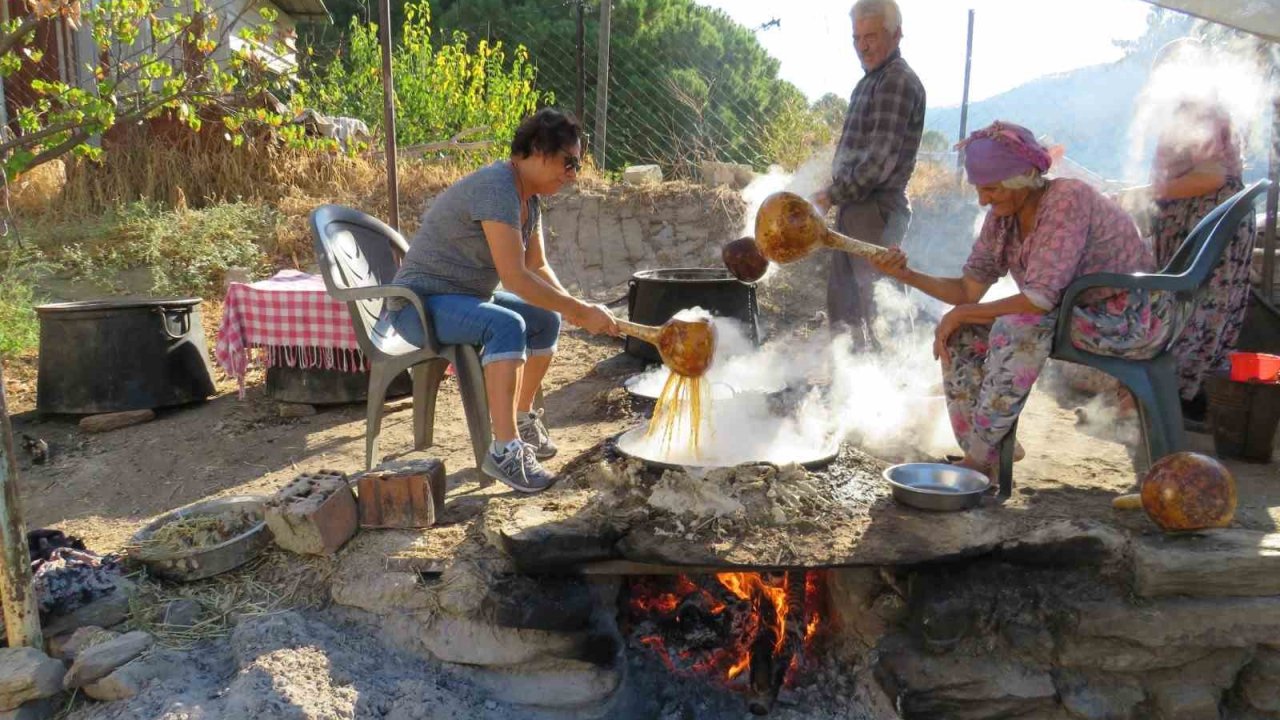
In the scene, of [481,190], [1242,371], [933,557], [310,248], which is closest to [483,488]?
[481,190]

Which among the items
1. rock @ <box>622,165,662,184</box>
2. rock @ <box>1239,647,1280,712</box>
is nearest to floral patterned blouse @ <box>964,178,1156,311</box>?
rock @ <box>1239,647,1280,712</box>

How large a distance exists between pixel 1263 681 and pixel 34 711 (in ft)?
12.5

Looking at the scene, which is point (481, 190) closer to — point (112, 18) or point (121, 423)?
point (112, 18)

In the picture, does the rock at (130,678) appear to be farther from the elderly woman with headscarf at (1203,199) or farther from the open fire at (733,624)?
the elderly woman with headscarf at (1203,199)

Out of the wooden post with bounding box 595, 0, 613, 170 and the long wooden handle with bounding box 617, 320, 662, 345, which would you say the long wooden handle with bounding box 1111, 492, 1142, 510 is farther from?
the wooden post with bounding box 595, 0, 613, 170

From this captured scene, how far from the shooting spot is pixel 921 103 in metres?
4.51

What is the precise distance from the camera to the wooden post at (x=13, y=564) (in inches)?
98.7

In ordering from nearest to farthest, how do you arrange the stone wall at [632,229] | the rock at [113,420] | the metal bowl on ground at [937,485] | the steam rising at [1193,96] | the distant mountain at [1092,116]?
1. the metal bowl on ground at [937,485]
2. the steam rising at [1193,96]
3. the rock at [113,420]
4. the distant mountain at [1092,116]
5. the stone wall at [632,229]

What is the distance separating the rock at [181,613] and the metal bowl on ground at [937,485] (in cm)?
238

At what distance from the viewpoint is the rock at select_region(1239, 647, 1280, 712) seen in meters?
2.84

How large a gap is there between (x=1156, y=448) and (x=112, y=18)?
5.20m

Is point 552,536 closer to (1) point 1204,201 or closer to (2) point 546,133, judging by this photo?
(2) point 546,133

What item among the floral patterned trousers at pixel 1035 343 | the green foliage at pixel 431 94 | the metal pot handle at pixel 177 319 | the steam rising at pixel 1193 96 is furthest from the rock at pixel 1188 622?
the green foliage at pixel 431 94

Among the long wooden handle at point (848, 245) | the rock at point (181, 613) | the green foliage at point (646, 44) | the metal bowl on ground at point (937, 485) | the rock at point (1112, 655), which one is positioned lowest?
the rock at point (1112, 655)
